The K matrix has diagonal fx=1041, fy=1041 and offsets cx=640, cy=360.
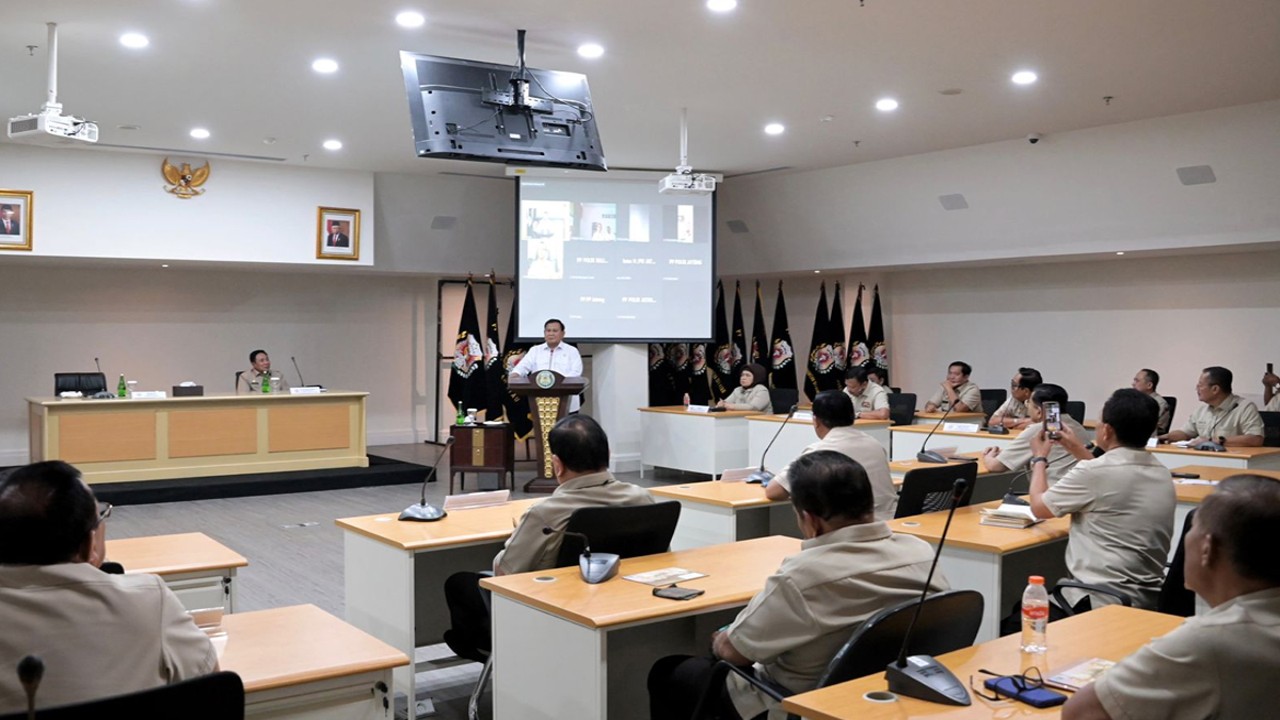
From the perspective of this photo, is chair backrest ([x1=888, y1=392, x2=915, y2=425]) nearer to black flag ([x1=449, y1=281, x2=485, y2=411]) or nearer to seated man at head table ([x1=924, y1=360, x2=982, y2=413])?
seated man at head table ([x1=924, y1=360, x2=982, y2=413])

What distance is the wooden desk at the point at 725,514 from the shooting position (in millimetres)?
4980

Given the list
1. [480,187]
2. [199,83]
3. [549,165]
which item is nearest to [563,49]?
[549,165]

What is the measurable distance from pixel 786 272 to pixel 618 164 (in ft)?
9.83

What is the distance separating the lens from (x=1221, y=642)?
1738mm

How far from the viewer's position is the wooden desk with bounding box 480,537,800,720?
296cm

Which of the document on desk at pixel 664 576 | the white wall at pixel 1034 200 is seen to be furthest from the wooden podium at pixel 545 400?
the document on desk at pixel 664 576

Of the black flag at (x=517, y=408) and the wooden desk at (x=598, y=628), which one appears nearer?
the wooden desk at (x=598, y=628)

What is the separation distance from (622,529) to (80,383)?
834 cm

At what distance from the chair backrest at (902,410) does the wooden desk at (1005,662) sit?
7394 millimetres

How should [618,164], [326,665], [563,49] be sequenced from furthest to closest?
[618,164] → [563,49] → [326,665]

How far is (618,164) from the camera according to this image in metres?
11.3

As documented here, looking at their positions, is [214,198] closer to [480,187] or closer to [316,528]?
[480,187]

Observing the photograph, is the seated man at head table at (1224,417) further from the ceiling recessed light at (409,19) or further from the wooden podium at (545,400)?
the ceiling recessed light at (409,19)

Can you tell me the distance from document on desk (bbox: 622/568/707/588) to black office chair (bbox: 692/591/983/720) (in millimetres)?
519
